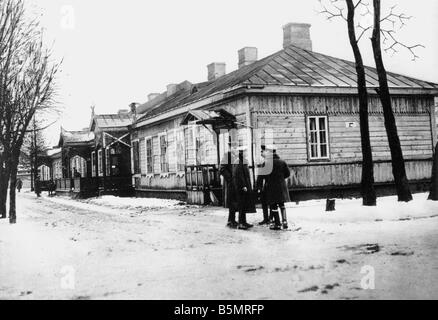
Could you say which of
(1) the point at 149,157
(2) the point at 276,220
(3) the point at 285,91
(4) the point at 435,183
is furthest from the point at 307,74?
(1) the point at 149,157

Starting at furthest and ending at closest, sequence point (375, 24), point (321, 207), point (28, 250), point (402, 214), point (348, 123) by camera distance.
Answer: point (348, 123), point (321, 207), point (375, 24), point (402, 214), point (28, 250)

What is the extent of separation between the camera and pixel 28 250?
352 inches

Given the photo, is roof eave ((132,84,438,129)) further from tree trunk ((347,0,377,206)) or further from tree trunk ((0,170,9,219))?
tree trunk ((0,170,9,219))

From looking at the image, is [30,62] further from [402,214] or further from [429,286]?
[429,286]

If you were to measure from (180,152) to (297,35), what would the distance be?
7.47m

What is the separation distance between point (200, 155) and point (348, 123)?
19.2 feet

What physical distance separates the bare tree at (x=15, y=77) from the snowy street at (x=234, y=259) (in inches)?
112

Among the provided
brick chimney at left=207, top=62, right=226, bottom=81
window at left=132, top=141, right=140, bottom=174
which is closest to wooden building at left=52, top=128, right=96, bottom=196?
window at left=132, top=141, right=140, bottom=174

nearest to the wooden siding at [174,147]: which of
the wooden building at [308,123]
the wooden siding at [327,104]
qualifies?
the wooden building at [308,123]

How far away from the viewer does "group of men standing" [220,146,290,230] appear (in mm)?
10820

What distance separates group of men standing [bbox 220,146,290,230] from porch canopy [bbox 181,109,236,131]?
4.79 metres

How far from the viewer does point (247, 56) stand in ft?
88.3

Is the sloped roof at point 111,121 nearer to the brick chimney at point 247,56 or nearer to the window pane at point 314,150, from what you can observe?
the brick chimney at point 247,56
